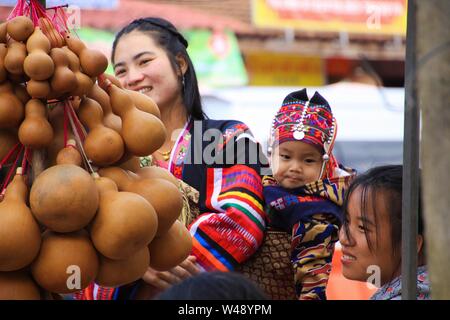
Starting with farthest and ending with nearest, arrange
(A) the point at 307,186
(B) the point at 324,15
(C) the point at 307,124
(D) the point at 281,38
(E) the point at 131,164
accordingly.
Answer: (B) the point at 324,15 < (D) the point at 281,38 < (C) the point at 307,124 < (A) the point at 307,186 < (E) the point at 131,164

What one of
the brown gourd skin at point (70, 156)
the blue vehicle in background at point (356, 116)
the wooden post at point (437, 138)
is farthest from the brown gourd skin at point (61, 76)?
the blue vehicle in background at point (356, 116)

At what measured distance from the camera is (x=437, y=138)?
1.33m

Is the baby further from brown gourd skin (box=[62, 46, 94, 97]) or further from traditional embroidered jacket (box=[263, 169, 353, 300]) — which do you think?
brown gourd skin (box=[62, 46, 94, 97])

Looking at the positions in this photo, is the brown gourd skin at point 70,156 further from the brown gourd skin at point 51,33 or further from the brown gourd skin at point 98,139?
the brown gourd skin at point 51,33

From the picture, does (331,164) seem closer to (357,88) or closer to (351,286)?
(351,286)

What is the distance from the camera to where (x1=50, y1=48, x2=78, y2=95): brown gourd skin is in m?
1.59

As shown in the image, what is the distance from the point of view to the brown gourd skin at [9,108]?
1592 mm

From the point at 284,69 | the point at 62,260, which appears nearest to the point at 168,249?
the point at 62,260

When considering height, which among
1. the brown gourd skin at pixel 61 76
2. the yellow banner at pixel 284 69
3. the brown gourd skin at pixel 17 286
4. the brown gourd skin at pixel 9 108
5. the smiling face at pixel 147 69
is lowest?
the brown gourd skin at pixel 17 286

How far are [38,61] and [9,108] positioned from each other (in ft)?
0.38

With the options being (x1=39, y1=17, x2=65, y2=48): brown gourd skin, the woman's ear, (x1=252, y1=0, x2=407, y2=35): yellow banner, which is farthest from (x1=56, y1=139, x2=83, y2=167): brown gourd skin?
(x1=252, y1=0, x2=407, y2=35): yellow banner

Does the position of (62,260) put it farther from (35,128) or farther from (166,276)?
(166,276)

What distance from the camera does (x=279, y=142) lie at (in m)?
2.53

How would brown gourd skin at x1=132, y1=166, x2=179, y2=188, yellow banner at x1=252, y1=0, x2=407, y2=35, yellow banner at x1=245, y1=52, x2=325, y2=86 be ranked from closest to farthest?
brown gourd skin at x1=132, y1=166, x2=179, y2=188, yellow banner at x1=252, y1=0, x2=407, y2=35, yellow banner at x1=245, y1=52, x2=325, y2=86
